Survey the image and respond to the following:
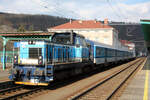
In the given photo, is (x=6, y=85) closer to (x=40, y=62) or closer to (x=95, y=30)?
(x=40, y=62)

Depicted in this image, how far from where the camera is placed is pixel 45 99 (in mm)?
7379

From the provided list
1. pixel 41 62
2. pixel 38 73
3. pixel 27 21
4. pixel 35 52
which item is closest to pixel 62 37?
pixel 35 52

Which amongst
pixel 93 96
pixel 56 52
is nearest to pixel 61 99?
pixel 93 96

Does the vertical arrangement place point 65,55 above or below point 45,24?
below

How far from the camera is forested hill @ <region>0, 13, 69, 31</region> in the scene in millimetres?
104819

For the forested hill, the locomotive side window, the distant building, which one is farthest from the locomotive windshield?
the forested hill

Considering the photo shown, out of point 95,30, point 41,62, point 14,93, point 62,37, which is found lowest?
point 14,93

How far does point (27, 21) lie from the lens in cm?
12150

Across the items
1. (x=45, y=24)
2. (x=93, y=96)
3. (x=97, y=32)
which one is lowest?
(x=93, y=96)

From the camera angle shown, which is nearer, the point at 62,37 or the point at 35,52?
the point at 35,52

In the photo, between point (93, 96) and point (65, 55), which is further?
point (65, 55)

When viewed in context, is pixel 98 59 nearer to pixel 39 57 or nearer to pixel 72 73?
pixel 72 73

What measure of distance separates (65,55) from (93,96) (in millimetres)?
3638

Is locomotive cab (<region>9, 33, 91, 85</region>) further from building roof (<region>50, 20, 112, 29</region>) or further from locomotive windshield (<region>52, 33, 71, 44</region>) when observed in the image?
building roof (<region>50, 20, 112, 29</region>)
